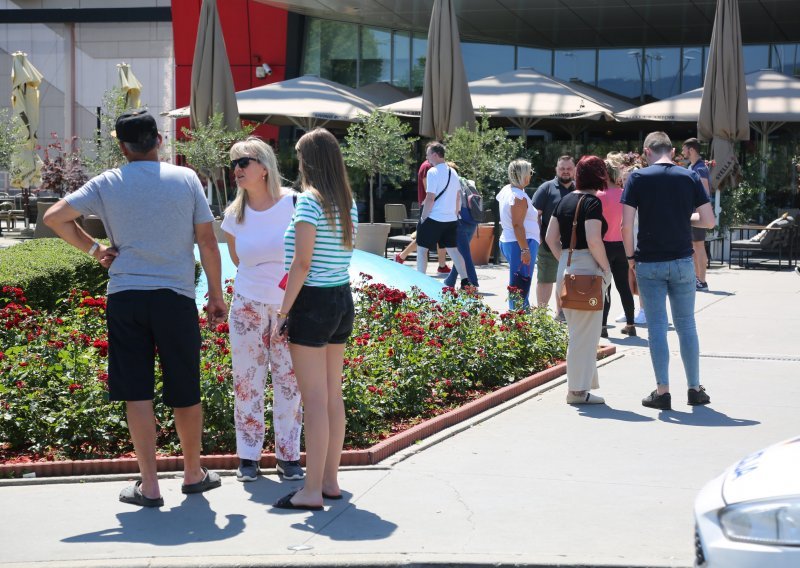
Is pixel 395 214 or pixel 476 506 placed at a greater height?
pixel 395 214

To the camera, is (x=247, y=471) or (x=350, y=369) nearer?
(x=247, y=471)

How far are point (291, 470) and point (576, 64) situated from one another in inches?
932

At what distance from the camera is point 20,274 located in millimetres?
10094

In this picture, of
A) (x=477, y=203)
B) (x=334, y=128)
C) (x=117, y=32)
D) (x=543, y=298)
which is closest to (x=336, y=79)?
(x=334, y=128)

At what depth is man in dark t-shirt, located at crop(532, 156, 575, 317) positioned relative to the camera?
10.9 m

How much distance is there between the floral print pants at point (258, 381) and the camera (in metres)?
6.05

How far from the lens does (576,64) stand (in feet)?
92.9

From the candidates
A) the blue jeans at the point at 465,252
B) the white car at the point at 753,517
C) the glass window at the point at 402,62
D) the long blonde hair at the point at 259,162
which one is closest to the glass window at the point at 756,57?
the glass window at the point at 402,62

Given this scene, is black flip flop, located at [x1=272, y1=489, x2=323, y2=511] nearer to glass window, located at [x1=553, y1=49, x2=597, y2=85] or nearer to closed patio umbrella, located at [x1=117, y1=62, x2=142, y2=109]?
closed patio umbrella, located at [x1=117, y1=62, x2=142, y2=109]

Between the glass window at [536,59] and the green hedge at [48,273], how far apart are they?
727 inches

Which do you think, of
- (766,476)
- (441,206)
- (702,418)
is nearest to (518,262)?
(441,206)

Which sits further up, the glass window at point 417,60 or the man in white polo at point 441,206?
the glass window at point 417,60

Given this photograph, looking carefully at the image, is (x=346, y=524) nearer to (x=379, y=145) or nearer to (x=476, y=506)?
(x=476, y=506)

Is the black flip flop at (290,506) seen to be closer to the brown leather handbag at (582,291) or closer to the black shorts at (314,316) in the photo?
the black shorts at (314,316)
